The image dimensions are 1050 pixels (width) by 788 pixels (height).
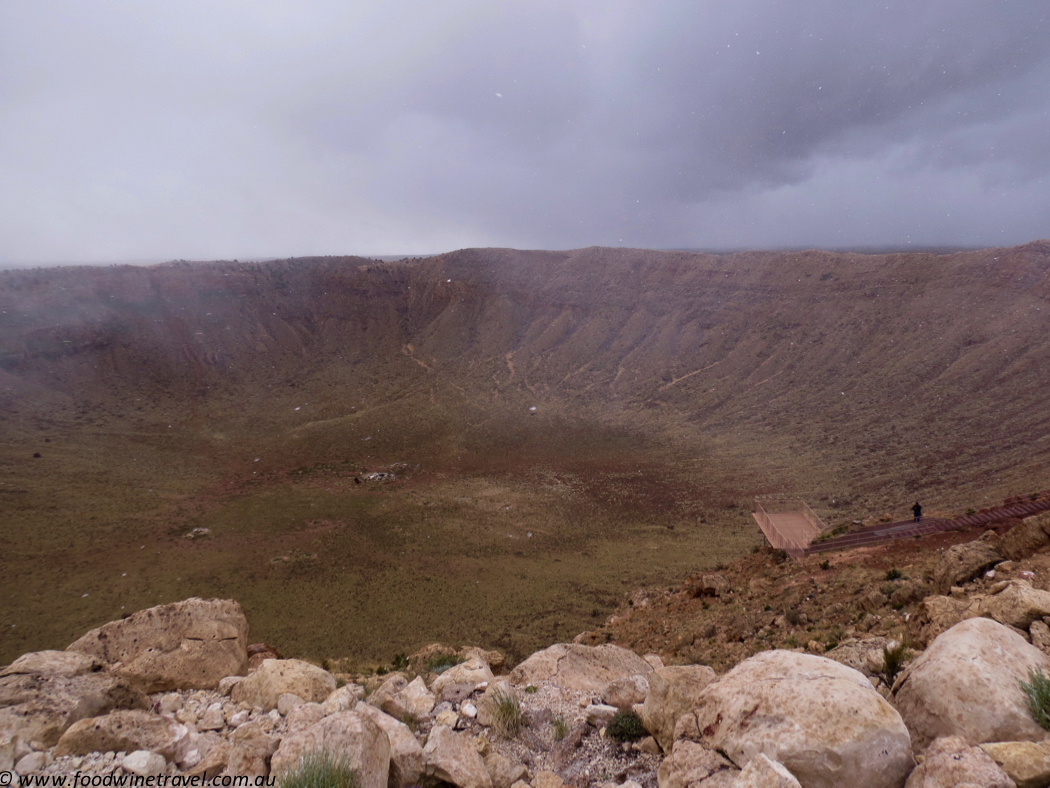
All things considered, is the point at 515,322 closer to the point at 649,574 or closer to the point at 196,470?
the point at 196,470

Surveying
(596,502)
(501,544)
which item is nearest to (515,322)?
(596,502)

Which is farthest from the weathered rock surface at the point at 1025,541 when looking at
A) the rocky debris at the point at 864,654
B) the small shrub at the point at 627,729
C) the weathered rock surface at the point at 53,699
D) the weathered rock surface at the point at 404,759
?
the weathered rock surface at the point at 53,699

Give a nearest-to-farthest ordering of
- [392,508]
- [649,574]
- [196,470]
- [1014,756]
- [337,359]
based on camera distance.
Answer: [1014,756] → [649,574] → [392,508] → [196,470] → [337,359]

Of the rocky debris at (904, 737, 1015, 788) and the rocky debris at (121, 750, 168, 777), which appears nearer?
the rocky debris at (904, 737, 1015, 788)

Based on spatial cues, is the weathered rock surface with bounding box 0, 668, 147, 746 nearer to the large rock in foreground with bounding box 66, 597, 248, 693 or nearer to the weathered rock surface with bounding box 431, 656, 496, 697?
the large rock in foreground with bounding box 66, 597, 248, 693

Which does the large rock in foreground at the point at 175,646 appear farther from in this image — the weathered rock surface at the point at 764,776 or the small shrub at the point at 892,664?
the small shrub at the point at 892,664

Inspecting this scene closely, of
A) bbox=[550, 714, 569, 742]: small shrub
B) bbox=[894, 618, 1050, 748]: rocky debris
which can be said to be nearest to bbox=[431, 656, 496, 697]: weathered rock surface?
bbox=[550, 714, 569, 742]: small shrub
